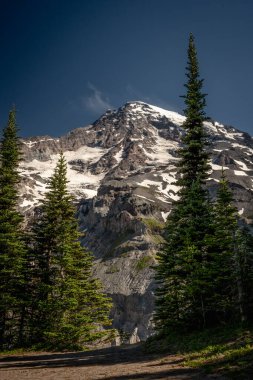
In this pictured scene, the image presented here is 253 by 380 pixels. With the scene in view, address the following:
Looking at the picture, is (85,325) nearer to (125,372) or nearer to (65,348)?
(65,348)

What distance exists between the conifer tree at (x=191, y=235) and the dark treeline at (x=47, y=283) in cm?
683

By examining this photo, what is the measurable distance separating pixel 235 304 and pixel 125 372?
8.75 m

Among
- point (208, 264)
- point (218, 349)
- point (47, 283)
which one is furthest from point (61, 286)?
point (218, 349)

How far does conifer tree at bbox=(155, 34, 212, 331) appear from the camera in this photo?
1917cm

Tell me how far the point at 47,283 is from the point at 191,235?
13.7m

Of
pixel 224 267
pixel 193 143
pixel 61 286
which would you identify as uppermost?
pixel 193 143

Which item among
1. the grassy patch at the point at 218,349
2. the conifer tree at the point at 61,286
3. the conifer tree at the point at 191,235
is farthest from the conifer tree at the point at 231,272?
the conifer tree at the point at 61,286

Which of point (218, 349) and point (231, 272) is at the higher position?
point (231, 272)

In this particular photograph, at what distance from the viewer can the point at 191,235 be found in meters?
20.5

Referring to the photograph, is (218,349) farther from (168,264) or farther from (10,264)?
(10,264)

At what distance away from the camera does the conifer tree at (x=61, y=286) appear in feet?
80.4

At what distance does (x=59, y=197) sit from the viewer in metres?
30.4

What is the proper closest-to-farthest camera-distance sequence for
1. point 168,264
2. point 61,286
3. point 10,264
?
point 168,264
point 61,286
point 10,264

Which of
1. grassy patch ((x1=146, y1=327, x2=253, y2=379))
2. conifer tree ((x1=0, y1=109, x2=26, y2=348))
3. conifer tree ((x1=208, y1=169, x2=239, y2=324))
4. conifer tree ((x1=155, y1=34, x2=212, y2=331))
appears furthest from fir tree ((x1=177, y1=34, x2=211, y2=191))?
conifer tree ((x1=0, y1=109, x2=26, y2=348))
